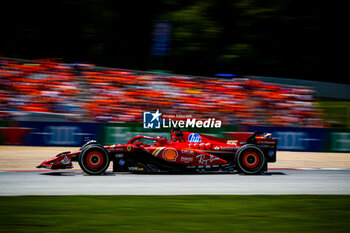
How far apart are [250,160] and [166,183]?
2.14 meters

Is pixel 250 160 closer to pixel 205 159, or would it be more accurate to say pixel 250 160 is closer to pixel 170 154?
pixel 205 159

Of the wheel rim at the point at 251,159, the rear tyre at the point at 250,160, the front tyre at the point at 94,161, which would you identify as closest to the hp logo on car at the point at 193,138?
the rear tyre at the point at 250,160

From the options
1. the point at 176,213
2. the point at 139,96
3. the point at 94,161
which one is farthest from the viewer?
the point at 139,96

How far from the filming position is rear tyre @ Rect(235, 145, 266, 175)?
10.4 metres

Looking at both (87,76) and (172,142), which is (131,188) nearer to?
(172,142)

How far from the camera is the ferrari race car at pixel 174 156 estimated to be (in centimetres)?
1012

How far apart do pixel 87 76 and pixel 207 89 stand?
15.0 feet

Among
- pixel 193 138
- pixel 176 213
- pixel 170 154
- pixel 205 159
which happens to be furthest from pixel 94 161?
pixel 176 213

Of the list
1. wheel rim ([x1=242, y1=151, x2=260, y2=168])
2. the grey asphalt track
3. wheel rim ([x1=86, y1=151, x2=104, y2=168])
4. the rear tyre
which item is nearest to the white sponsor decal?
the grey asphalt track

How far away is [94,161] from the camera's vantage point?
33.5ft

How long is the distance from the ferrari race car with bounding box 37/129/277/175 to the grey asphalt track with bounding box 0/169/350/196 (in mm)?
195

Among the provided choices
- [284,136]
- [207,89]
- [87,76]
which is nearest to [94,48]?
[87,76]

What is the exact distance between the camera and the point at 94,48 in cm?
2553

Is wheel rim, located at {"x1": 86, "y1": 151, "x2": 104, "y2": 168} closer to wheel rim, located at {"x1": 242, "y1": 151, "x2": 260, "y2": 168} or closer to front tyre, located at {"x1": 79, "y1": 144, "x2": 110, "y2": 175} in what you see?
front tyre, located at {"x1": 79, "y1": 144, "x2": 110, "y2": 175}
